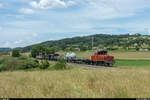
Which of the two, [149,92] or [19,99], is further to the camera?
[149,92]

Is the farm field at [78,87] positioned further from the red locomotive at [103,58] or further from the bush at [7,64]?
the bush at [7,64]

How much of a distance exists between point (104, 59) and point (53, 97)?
3152 cm

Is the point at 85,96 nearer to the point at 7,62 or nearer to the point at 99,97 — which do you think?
the point at 99,97

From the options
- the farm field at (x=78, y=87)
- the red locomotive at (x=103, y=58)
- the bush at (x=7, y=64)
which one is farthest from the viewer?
the bush at (x=7, y=64)

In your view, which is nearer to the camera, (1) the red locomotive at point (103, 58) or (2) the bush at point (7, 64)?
(1) the red locomotive at point (103, 58)

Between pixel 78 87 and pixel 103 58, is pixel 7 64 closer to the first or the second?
pixel 103 58

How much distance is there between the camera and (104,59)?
34781 millimetres

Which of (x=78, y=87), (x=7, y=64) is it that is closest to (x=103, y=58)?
(x=7, y=64)

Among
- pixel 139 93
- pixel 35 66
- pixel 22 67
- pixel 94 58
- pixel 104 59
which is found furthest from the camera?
pixel 35 66

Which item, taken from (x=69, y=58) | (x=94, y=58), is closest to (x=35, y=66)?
(x=69, y=58)

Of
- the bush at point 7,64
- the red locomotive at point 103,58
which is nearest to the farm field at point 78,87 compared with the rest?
the red locomotive at point 103,58

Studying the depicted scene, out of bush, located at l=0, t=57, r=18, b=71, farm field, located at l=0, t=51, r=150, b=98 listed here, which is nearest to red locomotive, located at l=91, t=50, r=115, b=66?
bush, located at l=0, t=57, r=18, b=71

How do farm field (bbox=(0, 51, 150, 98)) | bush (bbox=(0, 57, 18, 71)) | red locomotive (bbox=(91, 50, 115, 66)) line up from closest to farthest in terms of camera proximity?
farm field (bbox=(0, 51, 150, 98)) < red locomotive (bbox=(91, 50, 115, 66)) < bush (bbox=(0, 57, 18, 71))

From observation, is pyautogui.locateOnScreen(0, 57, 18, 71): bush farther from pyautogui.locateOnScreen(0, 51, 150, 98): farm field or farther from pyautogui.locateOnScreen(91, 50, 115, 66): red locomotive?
pyautogui.locateOnScreen(0, 51, 150, 98): farm field
